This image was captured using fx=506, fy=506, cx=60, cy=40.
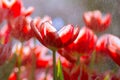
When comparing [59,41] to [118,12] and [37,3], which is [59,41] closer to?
[118,12]

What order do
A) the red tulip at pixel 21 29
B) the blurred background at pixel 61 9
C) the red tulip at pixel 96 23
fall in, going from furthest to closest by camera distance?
1. the blurred background at pixel 61 9
2. the red tulip at pixel 96 23
3. the red tulip at pixel 21 29

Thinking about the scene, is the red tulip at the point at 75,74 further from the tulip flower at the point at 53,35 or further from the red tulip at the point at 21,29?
the red tulip at the point at 21,29

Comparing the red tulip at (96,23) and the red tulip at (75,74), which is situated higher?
the red tulip at (96,23)

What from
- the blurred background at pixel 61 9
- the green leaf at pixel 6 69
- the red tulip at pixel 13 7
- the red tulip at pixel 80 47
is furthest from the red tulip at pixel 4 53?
the blurred background at pixel 61 9

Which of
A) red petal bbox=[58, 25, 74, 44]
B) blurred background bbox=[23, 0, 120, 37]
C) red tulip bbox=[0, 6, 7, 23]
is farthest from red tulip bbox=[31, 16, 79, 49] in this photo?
blurred background bbox=[23, 0, 120, 37]

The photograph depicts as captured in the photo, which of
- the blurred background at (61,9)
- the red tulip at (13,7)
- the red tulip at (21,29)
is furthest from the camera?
the blurred background at (61,9)

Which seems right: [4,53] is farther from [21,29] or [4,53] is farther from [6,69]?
[21,29]

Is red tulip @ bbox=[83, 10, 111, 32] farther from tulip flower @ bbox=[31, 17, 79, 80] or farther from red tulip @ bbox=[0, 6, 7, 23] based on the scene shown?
tulip flower @ bbox=[31, 17, 79, 80]
